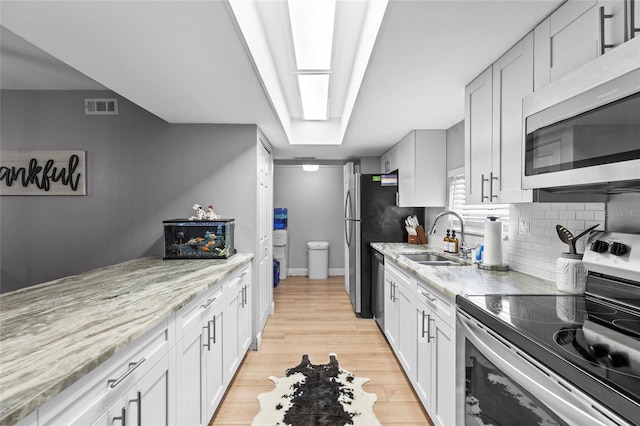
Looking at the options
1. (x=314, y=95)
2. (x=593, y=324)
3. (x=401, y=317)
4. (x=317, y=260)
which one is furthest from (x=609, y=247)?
(x=317, y=260)

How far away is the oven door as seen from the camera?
2.67 ft

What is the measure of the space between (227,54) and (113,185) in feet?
6.85

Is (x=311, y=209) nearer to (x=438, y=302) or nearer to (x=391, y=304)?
(x=391, y=304)

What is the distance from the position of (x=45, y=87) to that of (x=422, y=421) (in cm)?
420

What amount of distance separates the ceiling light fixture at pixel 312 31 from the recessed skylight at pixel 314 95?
26cm

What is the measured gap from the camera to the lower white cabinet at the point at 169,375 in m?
0.90

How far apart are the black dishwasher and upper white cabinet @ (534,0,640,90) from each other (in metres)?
2.35

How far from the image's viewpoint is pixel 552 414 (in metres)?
0.89

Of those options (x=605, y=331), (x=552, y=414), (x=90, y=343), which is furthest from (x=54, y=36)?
(x=605, y=331)

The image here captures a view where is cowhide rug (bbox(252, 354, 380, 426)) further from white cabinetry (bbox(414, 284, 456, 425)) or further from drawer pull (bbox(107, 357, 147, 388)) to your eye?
drawer pull (bbox(107, 357, 147, 388))

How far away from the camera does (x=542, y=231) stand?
1.91 meters

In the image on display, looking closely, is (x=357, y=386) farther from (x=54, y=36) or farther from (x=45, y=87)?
(x=45, y=87)

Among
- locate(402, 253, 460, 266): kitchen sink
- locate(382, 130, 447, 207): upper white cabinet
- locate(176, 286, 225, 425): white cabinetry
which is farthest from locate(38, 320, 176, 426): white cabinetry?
locate(382, 130, 447, 207): upper white cabinet

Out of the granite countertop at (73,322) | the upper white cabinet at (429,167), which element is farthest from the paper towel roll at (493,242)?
the granite countertop at (73,322)
